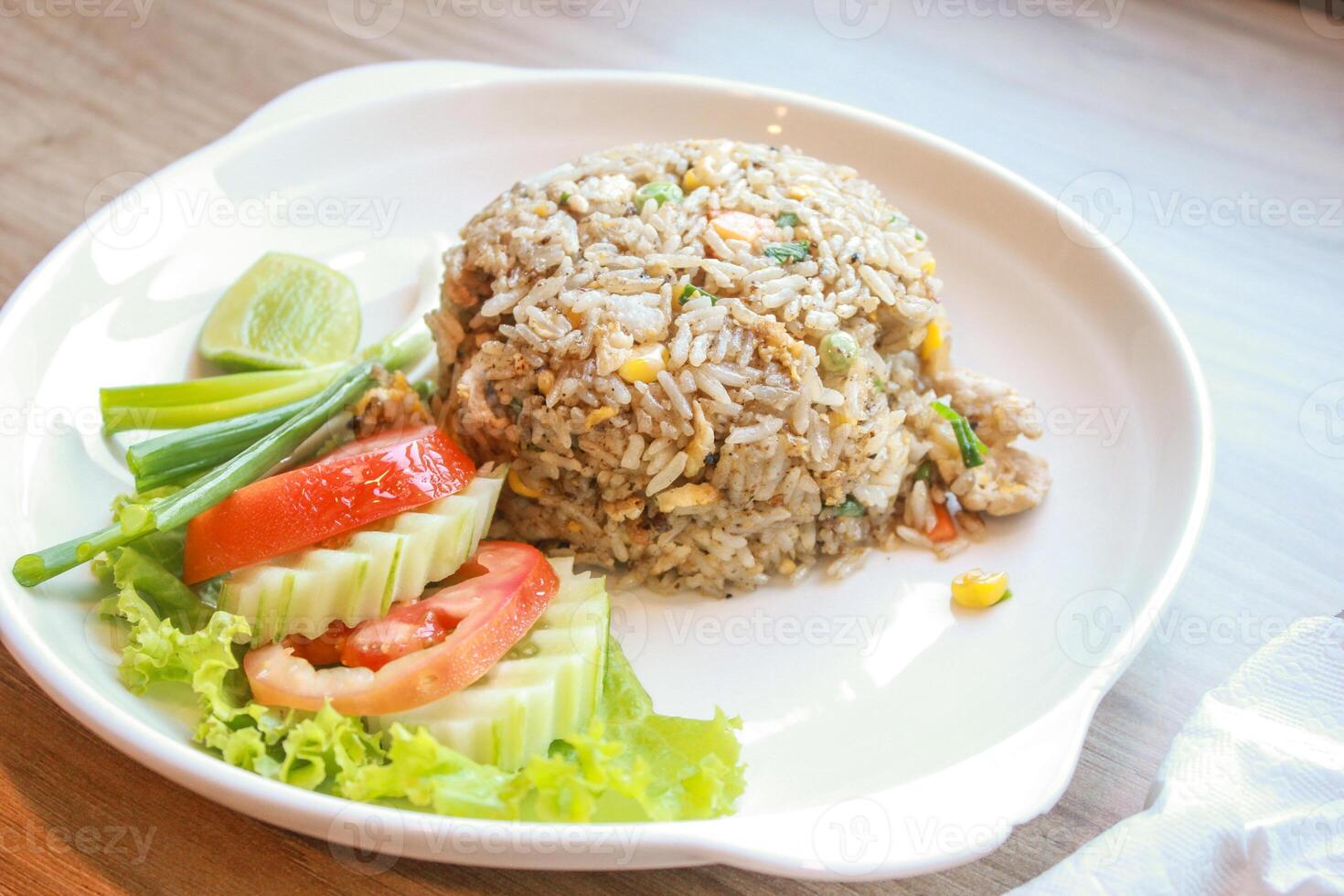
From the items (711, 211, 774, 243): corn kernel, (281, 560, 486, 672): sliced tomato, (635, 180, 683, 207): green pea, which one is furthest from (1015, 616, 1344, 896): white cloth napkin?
(635, 180, 683, 207): green pea

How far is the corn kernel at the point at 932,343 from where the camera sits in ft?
11.1

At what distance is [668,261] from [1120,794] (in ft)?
5.58

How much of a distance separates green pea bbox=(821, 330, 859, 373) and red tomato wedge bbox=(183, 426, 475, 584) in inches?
39.4

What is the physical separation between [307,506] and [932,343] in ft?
5.96

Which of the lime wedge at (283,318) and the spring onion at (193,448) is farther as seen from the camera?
the lime wedge at (283,318)

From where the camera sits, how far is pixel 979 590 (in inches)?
119

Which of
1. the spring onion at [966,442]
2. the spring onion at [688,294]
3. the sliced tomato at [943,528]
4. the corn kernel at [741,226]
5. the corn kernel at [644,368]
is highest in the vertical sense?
the corn kernel at [741,226]

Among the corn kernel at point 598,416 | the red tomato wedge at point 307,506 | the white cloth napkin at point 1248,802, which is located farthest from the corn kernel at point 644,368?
the white cloth napkin at point 1248,802

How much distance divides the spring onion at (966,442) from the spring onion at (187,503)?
1734mm

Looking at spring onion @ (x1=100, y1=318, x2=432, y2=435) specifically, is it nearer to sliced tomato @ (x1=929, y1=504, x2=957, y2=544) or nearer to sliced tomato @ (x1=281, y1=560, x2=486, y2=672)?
sliced tomato @ (x1=281, y1=560, x2=486, y2=672)

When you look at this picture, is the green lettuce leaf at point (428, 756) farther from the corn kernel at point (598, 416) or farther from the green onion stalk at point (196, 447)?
the corn kernel at point (598, 416)

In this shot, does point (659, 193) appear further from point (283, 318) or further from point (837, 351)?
point (283, 318)

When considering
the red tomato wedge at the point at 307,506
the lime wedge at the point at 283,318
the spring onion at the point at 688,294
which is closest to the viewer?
the red tomato wedge at the point at 307,506

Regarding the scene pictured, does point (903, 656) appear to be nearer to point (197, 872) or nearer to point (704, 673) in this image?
point (704, 673)
